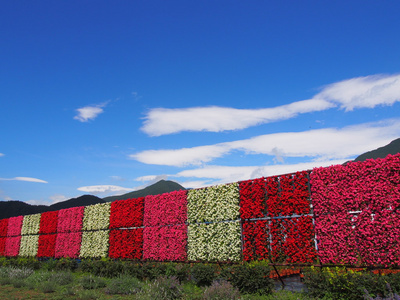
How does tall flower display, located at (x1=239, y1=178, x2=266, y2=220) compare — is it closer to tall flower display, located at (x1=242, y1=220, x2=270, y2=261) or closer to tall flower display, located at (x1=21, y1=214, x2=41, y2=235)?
tall flower display, located at (x1=242, y1=220, x2=270, y2=261)

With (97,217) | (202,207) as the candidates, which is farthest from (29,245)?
(202,207)

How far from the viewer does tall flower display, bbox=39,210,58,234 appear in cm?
2434

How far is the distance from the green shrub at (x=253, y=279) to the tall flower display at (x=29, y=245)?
21.2 meters

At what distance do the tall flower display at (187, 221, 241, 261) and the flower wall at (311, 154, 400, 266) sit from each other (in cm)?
341

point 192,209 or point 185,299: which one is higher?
point 192,209

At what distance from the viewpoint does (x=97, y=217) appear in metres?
20.5

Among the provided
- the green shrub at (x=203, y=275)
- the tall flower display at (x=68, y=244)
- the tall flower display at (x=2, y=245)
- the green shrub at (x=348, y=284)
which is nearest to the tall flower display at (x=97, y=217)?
the tall flower display at (x=68, y=244)

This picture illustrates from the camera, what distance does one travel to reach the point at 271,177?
12.3m

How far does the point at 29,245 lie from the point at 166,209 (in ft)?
56.0

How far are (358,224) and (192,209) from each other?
7.25 meters

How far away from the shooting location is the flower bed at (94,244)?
63.7ft

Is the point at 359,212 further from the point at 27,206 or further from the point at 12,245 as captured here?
the point at 27,206

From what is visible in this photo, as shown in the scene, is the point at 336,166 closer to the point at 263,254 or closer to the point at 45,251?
the point at 263,254

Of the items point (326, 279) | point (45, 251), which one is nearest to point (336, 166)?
point (326, 279)
